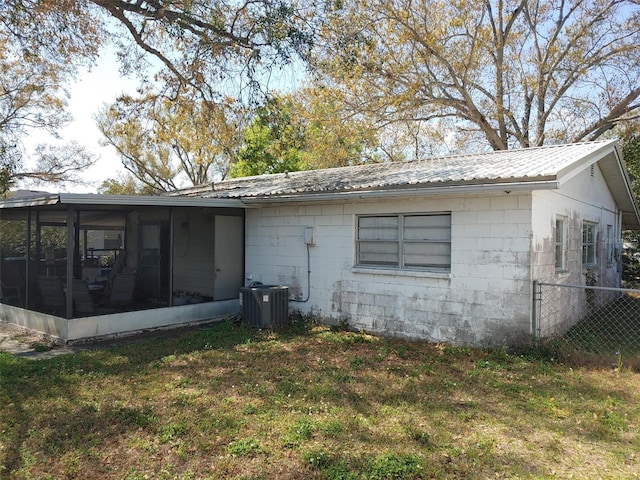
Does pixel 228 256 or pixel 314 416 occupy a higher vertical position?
pixel 228 256

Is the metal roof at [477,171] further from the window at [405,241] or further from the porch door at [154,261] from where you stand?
the porch door at [154,261]

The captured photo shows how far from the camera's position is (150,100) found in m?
11.8

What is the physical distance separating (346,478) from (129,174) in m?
32.8

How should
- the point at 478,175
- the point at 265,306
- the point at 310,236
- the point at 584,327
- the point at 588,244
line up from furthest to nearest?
the point at 588,244 → the point at 310,236 → the point at 584,327 → the point at 265,306 → the point at 478,175

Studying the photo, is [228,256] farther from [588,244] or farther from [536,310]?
[588,244]

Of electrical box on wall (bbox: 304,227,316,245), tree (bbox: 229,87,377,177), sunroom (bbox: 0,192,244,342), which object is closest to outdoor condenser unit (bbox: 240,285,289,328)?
electrical box on wall (bbox: 304,227,316,245)

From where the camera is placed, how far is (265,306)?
331 inches

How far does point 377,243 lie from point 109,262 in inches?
221

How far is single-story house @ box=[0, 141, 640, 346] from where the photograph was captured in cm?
664

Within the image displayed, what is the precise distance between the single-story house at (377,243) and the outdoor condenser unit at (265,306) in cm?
49

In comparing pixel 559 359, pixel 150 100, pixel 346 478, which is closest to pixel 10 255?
pixel 150 100

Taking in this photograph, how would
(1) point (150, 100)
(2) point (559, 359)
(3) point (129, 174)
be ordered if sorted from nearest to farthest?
(2) point (559, 359) → (1) point (150, 100) → (3) point (129, 174)

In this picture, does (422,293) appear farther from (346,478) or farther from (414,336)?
(346,478)

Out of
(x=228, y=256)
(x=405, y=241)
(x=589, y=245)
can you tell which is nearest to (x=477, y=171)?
(x=405, y=241)
